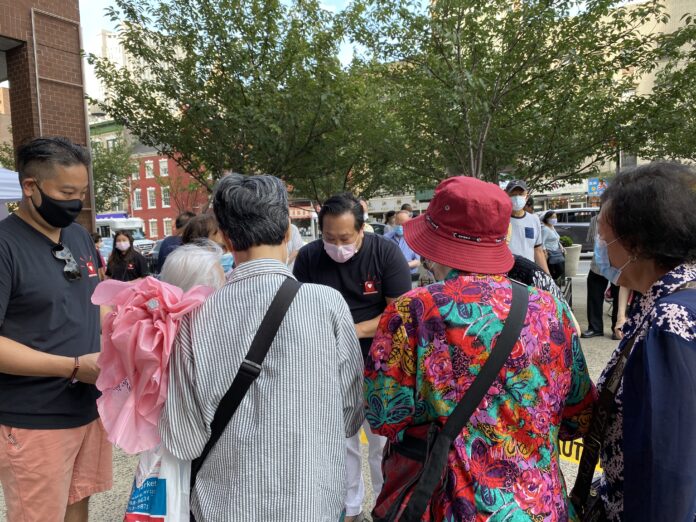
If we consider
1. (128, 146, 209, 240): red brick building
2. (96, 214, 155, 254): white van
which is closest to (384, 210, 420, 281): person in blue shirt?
(96, 214, 155, 254): white van

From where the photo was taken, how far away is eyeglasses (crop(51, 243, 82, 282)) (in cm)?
218

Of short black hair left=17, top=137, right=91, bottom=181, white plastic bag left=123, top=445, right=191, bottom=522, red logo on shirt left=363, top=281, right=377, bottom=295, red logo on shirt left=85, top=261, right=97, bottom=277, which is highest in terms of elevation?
short black hair left=17, top=137, right=91, bottom=181

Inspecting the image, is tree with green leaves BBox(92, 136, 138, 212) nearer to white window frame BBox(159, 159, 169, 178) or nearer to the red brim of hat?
white window frame BBox(159, 159, 169, 178)

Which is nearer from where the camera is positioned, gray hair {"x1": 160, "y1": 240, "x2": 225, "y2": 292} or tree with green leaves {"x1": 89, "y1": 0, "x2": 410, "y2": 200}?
gray hair {"x1": 160, "y1": 240, "x2": 225, "y2": 292}

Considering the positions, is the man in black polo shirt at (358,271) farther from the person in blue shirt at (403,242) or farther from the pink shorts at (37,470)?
the person in blue shirt at (403,242)

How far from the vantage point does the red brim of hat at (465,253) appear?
1.52m

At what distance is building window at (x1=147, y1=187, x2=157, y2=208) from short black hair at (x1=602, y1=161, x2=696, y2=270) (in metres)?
53.3

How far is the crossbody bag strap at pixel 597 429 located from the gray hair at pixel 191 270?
1295 mm

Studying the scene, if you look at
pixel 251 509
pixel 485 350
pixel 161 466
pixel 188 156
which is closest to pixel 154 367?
pixel 161 466

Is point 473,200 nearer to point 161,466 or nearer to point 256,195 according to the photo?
point 256,195

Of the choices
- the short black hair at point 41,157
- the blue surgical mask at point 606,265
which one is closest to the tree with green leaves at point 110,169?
the short black hair at point 41,157

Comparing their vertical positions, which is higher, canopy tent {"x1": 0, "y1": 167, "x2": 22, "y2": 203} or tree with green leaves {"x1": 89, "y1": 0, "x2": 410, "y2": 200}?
tree with green leaves {"x1": 89, "y1": 0, "x2": 410, "y2": 200}

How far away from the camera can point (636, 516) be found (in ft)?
4.05

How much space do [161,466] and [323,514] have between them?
0.50 meters
